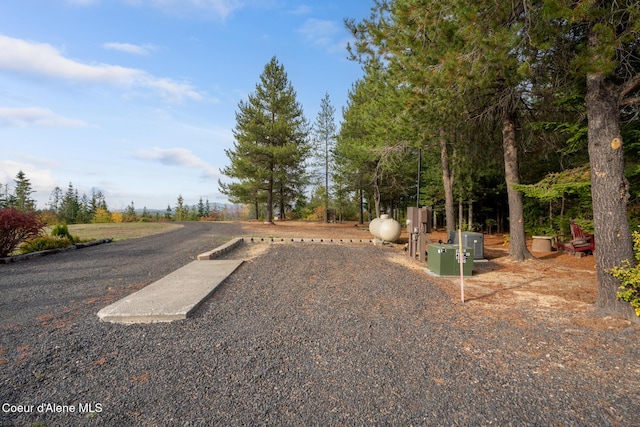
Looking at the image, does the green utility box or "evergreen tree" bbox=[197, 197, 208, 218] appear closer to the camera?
the green utility box

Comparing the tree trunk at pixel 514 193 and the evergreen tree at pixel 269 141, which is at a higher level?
the evergreen tree at pixel 269 141

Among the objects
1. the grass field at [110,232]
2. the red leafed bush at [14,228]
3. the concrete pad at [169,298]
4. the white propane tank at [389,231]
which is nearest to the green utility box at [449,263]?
the concrete pad at [169,298]

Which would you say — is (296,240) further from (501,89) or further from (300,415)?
(300,415)

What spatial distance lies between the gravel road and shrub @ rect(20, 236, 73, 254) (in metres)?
4.82

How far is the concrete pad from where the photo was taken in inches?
153

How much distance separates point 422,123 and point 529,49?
10.2 ft

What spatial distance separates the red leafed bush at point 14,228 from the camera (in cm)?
788

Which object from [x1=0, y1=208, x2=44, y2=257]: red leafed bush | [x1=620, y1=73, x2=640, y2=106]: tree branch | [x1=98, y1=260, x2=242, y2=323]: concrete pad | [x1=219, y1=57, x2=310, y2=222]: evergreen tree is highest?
[x1=219, y1=57, x2=310, y2=222]: evergreen tree

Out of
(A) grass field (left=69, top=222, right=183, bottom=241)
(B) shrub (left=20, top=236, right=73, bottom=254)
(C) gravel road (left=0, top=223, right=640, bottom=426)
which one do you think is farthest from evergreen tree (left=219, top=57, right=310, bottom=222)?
(C) gravel road (left=0, top=223, right=640, bottom=426)

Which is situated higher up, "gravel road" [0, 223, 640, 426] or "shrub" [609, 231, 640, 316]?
"shrub" [609, 231, 640, 316]

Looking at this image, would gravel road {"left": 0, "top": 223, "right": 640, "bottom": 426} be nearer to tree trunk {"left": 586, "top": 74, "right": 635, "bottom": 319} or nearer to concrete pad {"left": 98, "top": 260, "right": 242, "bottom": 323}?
concrete pad {"left": 98, "top": 260, "right": 242, "bottom": 323}

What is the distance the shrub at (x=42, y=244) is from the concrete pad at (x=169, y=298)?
18.6 ft

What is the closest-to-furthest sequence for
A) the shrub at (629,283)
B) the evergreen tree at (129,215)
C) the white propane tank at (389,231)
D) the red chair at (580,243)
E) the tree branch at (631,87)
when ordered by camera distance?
the shrub at (629,283)
the tree branch at (631,87)
the red chair at (580,243)
the white propane tank at (389,231)
the evergreen tree at (129,215)

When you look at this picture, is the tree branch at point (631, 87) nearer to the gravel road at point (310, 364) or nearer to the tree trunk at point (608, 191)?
the tree trunk at point (608, 191)
